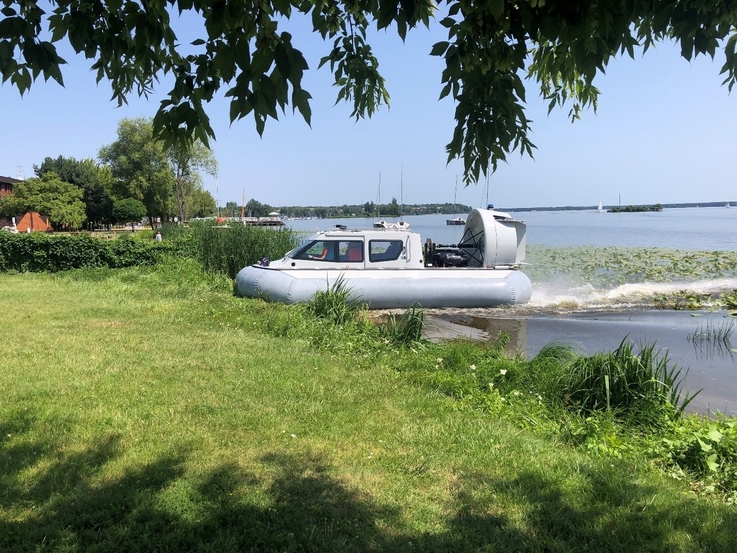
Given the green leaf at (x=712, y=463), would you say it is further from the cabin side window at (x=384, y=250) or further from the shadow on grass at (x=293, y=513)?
the cabin side window at (x=384, y=250)

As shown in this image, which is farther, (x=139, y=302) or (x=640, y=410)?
(x=139, y=302)

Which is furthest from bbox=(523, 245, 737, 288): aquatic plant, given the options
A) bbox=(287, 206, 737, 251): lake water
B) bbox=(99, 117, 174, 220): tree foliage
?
bbox=(99, 117, 174, 220): tree foliage

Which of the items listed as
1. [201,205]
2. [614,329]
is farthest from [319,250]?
[201,205]

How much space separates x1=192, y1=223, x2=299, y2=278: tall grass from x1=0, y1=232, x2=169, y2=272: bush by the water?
163 cm

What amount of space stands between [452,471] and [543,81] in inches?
100.0

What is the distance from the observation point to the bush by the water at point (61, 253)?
14.3m

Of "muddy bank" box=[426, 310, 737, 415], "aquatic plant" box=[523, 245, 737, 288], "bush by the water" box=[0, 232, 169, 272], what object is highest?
"bush by the water" box=[0, 232, 169, 272]

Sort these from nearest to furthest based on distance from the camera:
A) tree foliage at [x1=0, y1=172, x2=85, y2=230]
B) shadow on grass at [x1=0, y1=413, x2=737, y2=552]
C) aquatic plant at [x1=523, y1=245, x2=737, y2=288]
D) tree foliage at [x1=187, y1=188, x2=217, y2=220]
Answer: shadow on grass at [x1=0, y1=413, x2=737, y2=552] < aquatic plant at [x1=523, y1=245, x2=737, y2=288] < tree foliage at [x1=0, y1=172, x2=85, y2=230] < tree foliage at [x1=187, y1=188, x2=217, y2=220]

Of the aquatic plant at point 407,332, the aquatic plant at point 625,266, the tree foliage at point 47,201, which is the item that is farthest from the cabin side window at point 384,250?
the tree foliage at point 47,201

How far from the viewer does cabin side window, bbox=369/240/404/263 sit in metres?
11.6

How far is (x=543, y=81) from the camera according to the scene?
321 cm

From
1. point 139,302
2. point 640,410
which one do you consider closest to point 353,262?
point 139,302

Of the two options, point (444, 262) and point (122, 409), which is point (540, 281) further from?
point (122, 409)

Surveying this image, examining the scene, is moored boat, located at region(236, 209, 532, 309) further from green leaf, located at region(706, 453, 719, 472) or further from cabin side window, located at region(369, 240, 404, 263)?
green leaf, located at region(706, 453, 719, 472)
